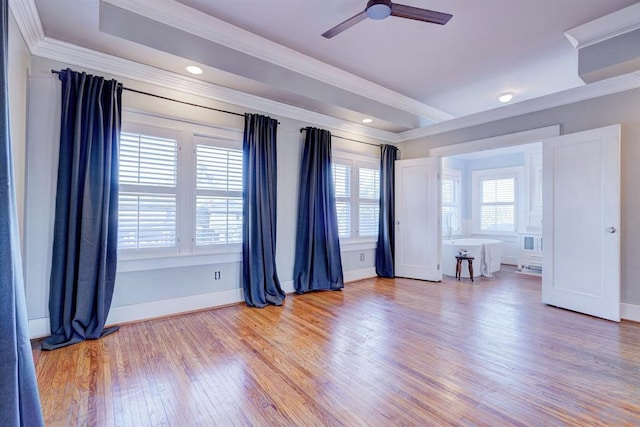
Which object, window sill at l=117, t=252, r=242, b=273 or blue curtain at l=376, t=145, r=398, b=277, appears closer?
window sill at l=117, t=252, r=242, b=273

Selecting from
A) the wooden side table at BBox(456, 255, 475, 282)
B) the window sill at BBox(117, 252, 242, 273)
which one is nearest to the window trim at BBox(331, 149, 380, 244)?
the wooden side table at BBox(456, 255, 475, 282)

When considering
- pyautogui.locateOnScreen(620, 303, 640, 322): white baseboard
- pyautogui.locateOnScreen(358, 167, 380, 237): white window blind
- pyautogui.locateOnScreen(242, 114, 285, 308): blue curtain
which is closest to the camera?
pyautogui.locateOnScreen(620, 303, 640, 322): white baseboard

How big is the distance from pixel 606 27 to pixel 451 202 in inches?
217

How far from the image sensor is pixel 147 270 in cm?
340

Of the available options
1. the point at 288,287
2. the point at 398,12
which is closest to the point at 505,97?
the point at 398,12

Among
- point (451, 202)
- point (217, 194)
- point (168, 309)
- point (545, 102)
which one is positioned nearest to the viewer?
point (168, 309)

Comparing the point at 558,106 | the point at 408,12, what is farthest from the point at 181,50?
the point at 558,106

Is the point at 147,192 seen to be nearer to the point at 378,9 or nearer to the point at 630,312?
the point at 378,9

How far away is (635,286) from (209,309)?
480 cm

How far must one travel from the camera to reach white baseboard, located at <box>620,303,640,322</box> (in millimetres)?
3419

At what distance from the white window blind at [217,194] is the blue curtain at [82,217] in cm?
95

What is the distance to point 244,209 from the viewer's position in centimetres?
398

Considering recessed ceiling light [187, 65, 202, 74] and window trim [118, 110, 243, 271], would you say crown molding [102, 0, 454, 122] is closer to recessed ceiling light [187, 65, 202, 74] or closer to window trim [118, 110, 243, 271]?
recessed ceiling light [187, 65, 202, 74]

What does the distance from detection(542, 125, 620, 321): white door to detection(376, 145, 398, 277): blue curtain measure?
7.67 feet
